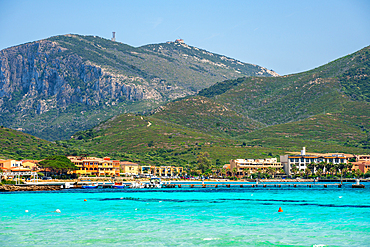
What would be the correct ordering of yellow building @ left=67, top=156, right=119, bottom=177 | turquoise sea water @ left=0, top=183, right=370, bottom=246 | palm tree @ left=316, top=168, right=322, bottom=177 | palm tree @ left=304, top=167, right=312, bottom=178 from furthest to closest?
palm tree @ left=304, top=167, right=312, bottom=178 → palm tree @ left=316, top=168, right=322, bottom=177 → yellow building @ left=67, top=156, right=119, bottom=177 → turquoise sea water @ left=0, top=183, right=370, bottom=246

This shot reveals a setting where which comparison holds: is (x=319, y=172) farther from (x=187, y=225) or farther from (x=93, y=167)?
(x=187, y=225)

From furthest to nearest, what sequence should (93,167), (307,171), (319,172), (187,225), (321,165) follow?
1. (321,165)
2. (307,171)
3. (319,172)
4. (93,167)
5. (187,225)

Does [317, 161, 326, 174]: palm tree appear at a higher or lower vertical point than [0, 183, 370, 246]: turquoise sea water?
higher

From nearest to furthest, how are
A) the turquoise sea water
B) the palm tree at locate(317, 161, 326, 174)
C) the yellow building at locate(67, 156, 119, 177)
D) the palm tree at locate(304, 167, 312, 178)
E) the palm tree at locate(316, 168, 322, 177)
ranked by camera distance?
the turquoise sea water, the yellow building at locate(67, 156, 119, 177), the palm tree at locate(316, 168, 322, 177), the palm tree at locate(304, 167, 312, 178), the palm tree at locate(317, 161, 326, 174)

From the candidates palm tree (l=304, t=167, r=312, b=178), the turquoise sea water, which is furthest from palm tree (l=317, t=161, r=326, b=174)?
the turquoise sea water

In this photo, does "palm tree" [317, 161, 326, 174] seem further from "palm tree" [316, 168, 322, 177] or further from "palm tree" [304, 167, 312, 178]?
→ "palm tree" [304, 167, 312, 178]

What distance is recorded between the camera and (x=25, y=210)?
72750 mm

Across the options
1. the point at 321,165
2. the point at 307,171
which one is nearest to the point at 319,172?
the point at 321,165

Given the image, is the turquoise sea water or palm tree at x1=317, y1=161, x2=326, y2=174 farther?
palm tree at x1=317, y1=161, x2=326, y2=174

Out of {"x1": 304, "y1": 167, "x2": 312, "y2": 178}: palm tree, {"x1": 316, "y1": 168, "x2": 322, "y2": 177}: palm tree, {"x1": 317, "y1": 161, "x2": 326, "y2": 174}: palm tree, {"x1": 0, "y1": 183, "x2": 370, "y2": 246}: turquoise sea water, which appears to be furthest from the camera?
{"x1": 317, "y1": 161, "x2": 326, "y2": 174}: palm tree

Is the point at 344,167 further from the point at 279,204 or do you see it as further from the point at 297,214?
the point at 297,214

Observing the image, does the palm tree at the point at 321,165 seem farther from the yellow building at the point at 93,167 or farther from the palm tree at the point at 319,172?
the yellow building at the point at 93,167

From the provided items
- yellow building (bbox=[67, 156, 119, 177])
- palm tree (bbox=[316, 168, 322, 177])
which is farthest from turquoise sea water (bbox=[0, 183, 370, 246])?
palm tree (bbox=[316, 168, 322, 177])

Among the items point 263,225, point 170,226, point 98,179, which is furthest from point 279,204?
point 98,179
